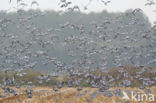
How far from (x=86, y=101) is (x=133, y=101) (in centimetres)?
184

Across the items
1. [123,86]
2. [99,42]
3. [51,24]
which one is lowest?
[123,86]

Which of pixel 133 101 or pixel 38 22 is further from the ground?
pixel 38 22

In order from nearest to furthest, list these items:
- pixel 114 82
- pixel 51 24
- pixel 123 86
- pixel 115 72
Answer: pixel 123 86 → pixel 114 82 → pixel 115 72 → pixel 51 24

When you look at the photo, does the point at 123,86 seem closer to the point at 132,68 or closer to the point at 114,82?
the point at 114,82

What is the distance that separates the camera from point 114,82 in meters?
23.0

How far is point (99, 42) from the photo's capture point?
2542 inches

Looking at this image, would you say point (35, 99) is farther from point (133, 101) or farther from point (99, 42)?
point (99, 42)

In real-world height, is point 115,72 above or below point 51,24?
below

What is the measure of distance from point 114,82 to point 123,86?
5.83 feet

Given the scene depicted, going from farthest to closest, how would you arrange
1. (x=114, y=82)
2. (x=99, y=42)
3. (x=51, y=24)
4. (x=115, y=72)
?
(x=51, y=24) → (x=99, y=42) → (x=115, y=72) → (x=114, y=82)

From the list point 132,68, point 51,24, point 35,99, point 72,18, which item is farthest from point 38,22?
point 35,99

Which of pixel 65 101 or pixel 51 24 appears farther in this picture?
pixel 51 24

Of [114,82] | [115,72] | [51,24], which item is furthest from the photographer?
[51,24]

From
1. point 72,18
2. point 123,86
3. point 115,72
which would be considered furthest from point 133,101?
point 72,18
